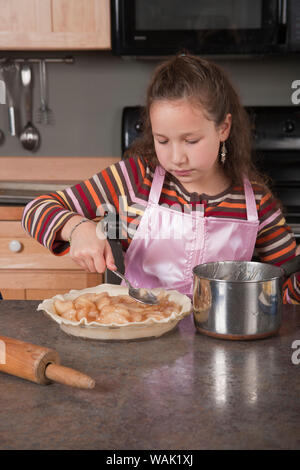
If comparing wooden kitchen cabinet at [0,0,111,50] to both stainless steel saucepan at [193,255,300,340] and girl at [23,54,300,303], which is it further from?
stainless steel saucepan at [193,255,300,340]

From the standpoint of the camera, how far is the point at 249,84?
270cm

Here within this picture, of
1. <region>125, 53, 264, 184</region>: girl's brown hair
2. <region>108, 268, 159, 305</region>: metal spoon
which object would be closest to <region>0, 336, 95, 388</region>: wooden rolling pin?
<region>108, 268, 159, 305</region>: metal spoon

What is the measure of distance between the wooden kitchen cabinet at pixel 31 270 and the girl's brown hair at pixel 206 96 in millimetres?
933

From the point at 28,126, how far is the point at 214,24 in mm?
1060

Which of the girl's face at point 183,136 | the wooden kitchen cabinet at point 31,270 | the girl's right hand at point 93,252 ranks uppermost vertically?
the girl's face at point 183,136

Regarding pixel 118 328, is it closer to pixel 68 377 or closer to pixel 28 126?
pixel 68 377

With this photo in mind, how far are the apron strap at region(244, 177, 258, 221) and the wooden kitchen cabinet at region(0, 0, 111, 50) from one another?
1219mm

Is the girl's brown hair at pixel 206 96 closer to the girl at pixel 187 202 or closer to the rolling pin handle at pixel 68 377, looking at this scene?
the girl at pixel 187 202

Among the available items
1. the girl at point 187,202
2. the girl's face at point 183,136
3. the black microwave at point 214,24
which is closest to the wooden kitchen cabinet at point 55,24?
the black microwave at point 214,24

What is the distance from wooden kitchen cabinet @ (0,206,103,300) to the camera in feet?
7.61

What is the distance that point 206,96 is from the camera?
4.23 feet

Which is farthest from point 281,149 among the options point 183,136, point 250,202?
point 183,136

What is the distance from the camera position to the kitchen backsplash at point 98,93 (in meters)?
2.69

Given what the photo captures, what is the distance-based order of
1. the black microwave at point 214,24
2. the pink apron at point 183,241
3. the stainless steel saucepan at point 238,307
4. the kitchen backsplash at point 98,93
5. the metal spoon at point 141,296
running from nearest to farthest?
the stainless steel saucepan at point 238,307, the metal spoon at point 141,296, the pink apron at point 183,241, the black microwave at point 214,24, the kitchen backsplash at point 98,93
